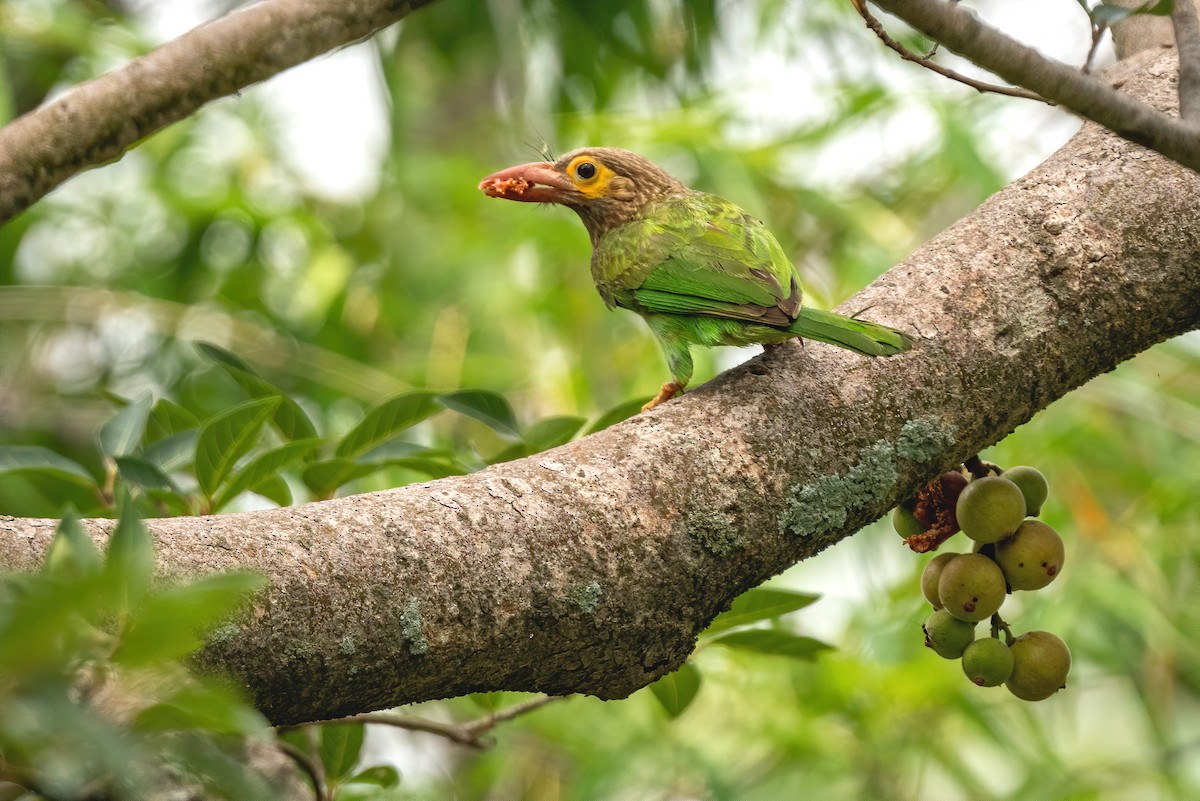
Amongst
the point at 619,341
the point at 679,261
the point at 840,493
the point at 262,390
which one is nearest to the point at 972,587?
the point at 840,493

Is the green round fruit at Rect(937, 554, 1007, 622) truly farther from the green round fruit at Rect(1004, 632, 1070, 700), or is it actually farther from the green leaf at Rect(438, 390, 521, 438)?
the green leaf at Rect(438, 390, 521, 438)

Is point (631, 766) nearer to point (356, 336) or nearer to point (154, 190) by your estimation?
point (356, 336)

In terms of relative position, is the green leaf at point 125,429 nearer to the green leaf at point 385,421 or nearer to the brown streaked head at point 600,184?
the green leaf at point 385,421

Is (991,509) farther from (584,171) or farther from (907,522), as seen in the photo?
(584,171)

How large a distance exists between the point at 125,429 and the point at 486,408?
65 cm

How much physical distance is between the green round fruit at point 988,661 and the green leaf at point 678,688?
0.50 metres

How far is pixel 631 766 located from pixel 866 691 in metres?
0.92

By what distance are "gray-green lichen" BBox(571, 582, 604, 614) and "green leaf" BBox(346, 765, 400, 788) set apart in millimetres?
913

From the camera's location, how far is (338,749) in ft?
7.07

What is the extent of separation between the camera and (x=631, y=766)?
4.35 metres

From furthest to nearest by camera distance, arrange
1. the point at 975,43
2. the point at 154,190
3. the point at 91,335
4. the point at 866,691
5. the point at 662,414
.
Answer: the point at 154,190 → the point at 91,335 → the point at 866,691 → the point at 662,414 → the point at 975,43

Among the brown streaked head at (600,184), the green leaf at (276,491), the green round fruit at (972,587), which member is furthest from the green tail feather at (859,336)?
the brown streaked head at (600,184)

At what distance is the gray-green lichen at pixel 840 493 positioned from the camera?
1664 millimetres

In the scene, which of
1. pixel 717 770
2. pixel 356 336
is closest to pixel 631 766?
pixel 717 770
